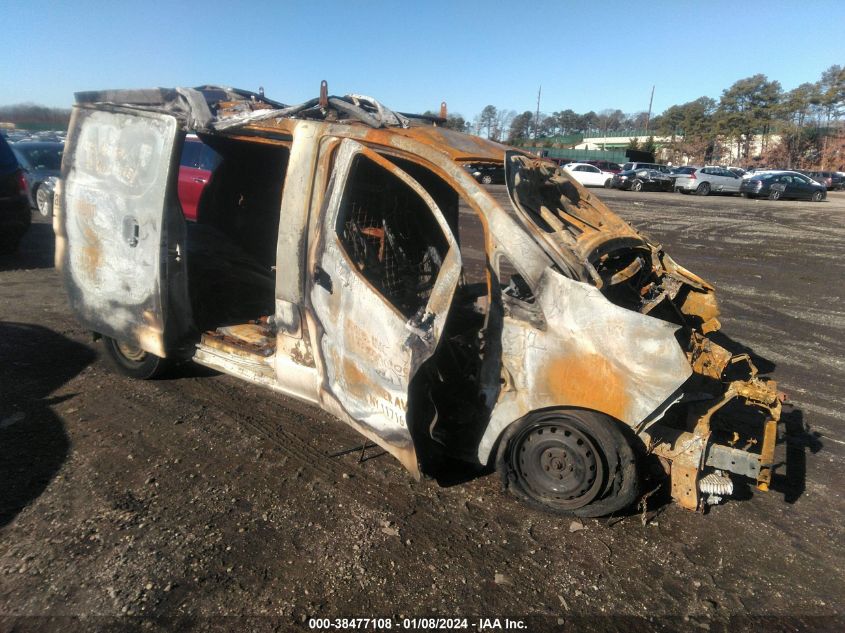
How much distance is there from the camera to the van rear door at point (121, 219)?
3.80 metres

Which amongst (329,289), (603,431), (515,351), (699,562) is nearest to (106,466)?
(329,289)

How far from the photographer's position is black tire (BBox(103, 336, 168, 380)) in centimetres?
454

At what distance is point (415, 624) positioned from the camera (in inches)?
95.6

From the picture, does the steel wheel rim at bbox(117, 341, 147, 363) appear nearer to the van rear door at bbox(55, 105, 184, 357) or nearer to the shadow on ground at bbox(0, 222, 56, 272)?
the van rear door at bbox(55, 105, 184, 357)

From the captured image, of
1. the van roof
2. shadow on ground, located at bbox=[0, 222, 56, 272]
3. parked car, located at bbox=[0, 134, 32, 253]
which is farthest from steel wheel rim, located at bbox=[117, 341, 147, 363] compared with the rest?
parked car, located at bbox=[0, 134, 32, 253]

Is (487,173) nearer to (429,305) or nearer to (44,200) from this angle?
(429,305)

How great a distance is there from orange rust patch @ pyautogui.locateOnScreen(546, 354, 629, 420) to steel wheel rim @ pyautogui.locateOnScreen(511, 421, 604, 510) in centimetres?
20

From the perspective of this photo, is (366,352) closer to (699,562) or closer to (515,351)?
(515,351)

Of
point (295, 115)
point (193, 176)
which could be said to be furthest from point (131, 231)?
point (193, 176)

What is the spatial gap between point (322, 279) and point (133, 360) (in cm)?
235

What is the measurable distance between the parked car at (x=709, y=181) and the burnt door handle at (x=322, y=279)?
2900 centimetres

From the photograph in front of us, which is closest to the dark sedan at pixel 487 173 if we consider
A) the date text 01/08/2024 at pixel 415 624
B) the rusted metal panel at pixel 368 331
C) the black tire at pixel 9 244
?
the rusted metal panel at pixel 368 331

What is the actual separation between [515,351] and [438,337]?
46 centimetres

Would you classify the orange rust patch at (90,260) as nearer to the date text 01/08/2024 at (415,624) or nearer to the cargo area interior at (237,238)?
the cargo area interior at (237,238)
